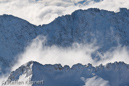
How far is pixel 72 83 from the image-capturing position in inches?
7712

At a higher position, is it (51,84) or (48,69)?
(48,69)

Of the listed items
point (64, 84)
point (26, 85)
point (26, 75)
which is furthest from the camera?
point (64, 84)

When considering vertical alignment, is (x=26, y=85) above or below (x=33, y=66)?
below

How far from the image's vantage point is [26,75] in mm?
181750

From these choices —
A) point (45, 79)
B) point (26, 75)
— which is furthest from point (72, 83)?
point (26, 75)

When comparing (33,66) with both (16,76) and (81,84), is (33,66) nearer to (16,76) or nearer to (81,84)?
(16,76)

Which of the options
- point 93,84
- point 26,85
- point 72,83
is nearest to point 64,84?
point 72,83

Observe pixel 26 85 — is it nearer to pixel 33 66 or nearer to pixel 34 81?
pixel 34 81

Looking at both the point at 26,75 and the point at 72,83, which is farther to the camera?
the point at 72,83

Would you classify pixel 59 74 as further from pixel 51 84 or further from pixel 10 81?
pixel 10 81

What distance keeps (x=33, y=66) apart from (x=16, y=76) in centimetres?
1123

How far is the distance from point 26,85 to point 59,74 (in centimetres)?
3434

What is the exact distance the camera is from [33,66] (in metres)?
187

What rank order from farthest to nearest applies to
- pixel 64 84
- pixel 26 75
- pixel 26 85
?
pixel 64 84
pixel 26 75
pixel 26 85
